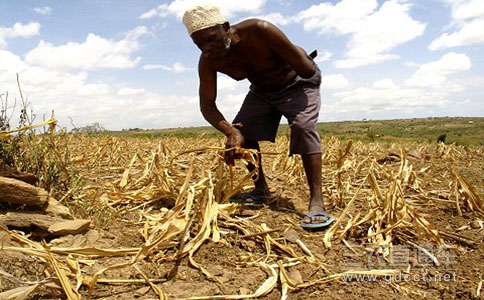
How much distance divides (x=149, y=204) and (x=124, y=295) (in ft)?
3.79

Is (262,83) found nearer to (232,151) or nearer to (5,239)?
(232,151)

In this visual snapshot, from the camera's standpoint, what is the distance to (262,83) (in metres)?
2.65

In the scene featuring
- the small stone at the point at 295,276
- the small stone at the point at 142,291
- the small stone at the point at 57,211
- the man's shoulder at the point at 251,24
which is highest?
the man's shoulder at the point at 251,24

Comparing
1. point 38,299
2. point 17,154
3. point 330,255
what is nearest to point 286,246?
point 330,255

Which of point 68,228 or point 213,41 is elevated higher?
point 213,41

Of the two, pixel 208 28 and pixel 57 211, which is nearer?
pixel 57 211

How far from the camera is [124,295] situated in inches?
54.4

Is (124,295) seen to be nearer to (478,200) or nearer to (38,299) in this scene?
(38,299)

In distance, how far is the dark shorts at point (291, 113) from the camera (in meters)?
2.45

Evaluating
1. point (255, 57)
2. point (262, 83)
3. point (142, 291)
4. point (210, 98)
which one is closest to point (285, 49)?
point (255, 57)

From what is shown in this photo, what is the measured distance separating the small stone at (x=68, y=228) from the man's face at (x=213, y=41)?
1223 millimetres

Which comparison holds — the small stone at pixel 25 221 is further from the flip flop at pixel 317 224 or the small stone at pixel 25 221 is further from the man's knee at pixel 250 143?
the man's knee at pixel 250 143

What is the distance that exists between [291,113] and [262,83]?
303mm

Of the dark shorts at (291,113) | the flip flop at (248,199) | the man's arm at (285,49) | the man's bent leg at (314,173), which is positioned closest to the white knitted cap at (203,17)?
the man's arm at (285,49)
